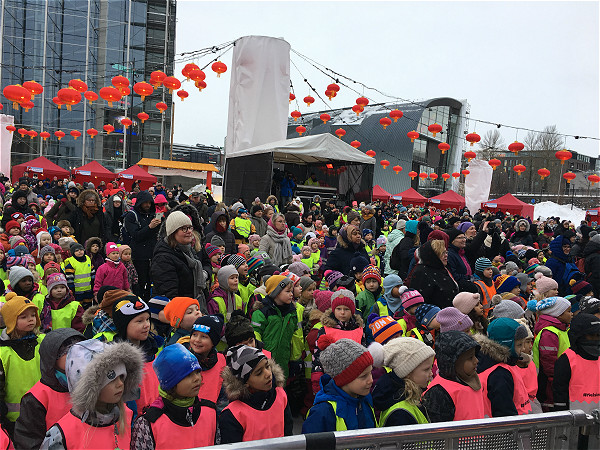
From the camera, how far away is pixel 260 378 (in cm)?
252

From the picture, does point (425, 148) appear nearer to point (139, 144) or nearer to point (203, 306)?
point (139, 144)

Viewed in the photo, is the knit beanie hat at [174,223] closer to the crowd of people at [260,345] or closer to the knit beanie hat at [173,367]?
the crowd of people at [260,345]

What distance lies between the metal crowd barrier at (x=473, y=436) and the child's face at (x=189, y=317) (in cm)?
184

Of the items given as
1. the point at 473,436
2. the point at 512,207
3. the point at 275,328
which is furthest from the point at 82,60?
the point at 473,436

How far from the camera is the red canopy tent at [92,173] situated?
25156mm

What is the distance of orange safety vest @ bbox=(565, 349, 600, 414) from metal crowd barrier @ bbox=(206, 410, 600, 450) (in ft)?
4.84

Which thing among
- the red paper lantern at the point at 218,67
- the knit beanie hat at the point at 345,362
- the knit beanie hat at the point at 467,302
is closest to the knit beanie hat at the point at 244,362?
the knit beanie hat at the point at 345,362

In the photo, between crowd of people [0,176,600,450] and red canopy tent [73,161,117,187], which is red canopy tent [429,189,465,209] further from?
crowd of people [0,176,600,450]

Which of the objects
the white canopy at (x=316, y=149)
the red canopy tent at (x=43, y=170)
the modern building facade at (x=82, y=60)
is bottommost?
the red canopy tent at (x=43, y=170)

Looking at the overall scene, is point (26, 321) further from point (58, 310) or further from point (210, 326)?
point (58, 310)

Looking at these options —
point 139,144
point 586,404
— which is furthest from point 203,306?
point 139,144

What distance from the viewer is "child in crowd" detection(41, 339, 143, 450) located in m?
2.07

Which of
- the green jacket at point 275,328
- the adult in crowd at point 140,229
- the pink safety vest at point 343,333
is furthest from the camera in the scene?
the adult in crowd at point 140,229

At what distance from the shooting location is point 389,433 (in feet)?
5.77
